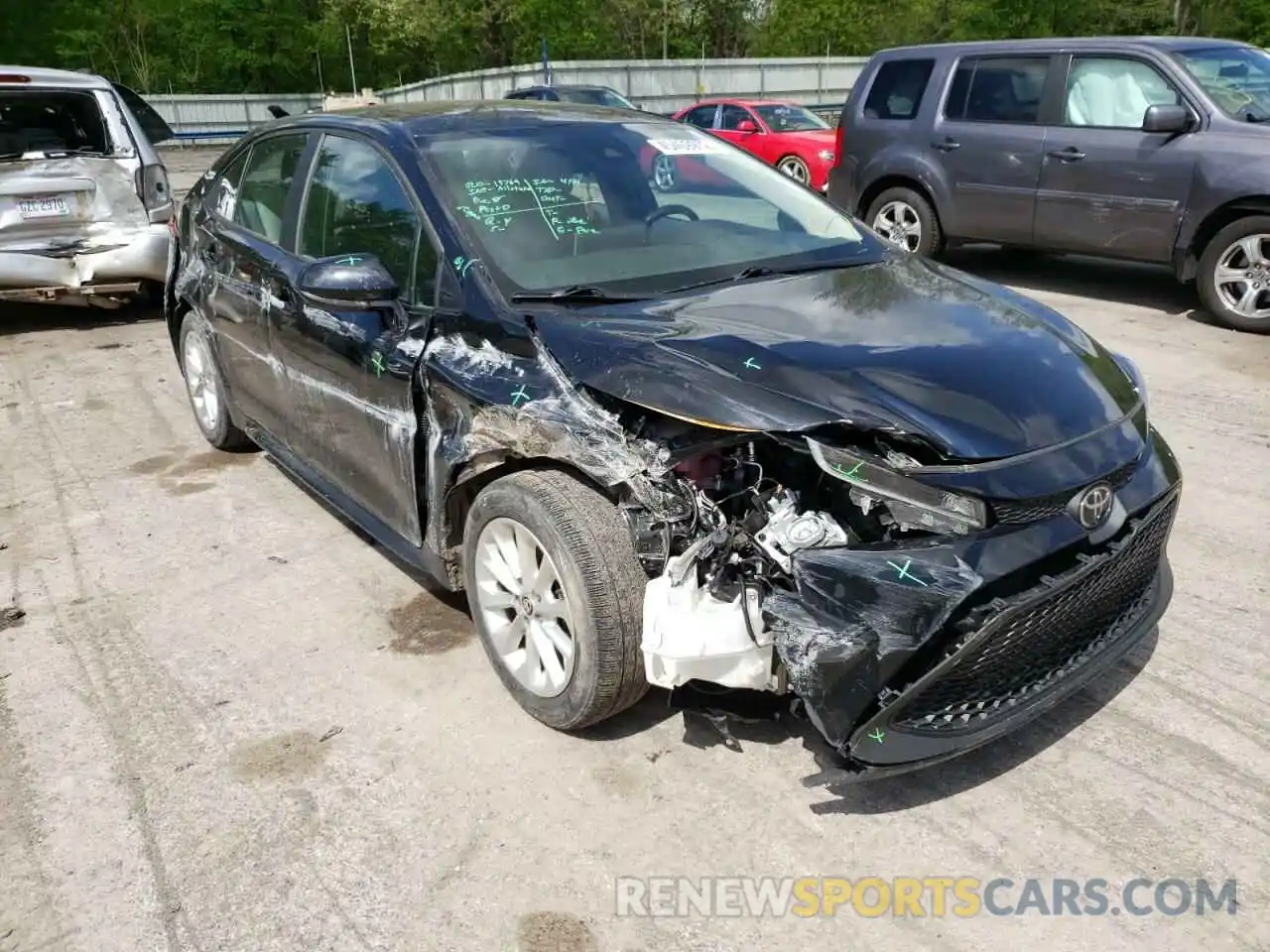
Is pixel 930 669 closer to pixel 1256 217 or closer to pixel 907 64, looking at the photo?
pixel 1256 217

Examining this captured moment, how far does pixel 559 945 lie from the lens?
2256mm

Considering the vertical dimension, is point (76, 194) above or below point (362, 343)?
above

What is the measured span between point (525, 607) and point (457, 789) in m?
0.53

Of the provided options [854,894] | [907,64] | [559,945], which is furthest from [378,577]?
[907,64]

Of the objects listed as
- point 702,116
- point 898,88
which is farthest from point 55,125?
point 702,116

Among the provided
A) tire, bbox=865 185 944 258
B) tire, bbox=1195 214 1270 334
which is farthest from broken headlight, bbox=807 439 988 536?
tire, bbox=865 185 944 258

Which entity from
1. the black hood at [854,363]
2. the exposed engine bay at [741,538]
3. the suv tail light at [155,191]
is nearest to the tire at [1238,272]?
the black hood at [854,363]

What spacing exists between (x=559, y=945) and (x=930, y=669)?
1037 mm

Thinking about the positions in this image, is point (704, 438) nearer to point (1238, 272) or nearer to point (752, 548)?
point (752, 548)

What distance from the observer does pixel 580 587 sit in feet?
8.65

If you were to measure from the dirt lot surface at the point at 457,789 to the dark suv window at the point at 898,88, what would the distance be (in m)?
5.73

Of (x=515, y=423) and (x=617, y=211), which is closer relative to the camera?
(x=515, y=423)

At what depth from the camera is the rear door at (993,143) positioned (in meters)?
7.89

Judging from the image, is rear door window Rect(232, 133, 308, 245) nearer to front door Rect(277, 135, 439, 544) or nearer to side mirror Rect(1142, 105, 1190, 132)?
front door Rect(277, 135, 439, 544)
